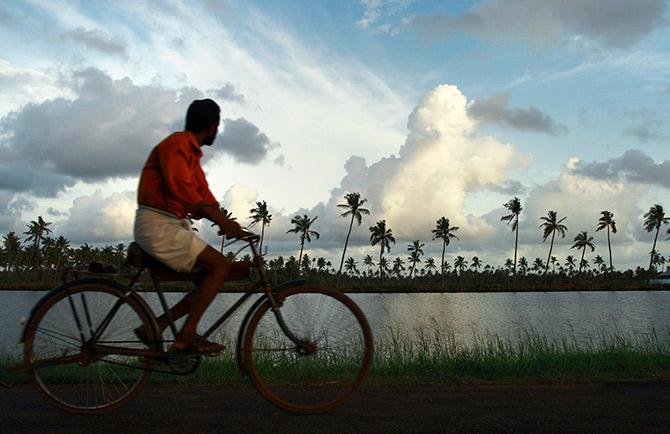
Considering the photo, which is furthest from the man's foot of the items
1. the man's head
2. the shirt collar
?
the man's head

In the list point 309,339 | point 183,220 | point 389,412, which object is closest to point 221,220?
point 183,220

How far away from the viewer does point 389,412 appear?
4.48 meters

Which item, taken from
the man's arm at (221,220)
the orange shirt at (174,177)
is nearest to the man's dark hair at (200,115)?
the orange shirt at (174,177)

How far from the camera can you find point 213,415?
4.34 metres

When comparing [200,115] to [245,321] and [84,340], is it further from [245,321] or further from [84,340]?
[84,340]

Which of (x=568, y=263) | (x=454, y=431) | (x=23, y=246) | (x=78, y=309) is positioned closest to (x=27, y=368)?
(x=78, y=309)

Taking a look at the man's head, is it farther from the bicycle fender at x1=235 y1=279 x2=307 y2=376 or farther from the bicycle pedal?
the bicycle pedal

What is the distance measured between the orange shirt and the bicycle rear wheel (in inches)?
30.1

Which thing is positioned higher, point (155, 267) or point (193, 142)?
point (193, 142)

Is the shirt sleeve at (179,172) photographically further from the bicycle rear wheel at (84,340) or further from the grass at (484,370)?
the grass at (484,370)

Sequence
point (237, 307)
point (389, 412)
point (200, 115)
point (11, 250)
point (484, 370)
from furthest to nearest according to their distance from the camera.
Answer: point (11, 250) < point (484, 370) < point (389, 412) < point (237, 307) < point (200, 115)

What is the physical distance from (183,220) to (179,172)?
0.36 m

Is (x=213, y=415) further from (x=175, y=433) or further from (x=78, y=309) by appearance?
(x=78, y=309)

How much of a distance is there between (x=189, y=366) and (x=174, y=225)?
3.37 ft
